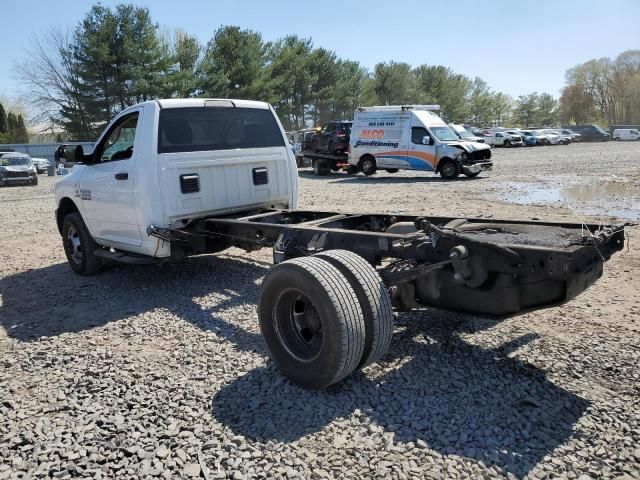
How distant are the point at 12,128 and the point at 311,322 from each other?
58.1 m

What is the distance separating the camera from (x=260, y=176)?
630 cm

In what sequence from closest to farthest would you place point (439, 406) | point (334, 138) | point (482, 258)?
1. point (439, 406)
2. point (482, 258)
3. point (334, 138)

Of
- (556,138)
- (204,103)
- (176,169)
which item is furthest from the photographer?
(556,138)

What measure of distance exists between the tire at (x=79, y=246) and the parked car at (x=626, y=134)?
62.6 metres

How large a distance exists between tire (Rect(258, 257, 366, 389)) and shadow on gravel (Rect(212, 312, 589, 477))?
19cm

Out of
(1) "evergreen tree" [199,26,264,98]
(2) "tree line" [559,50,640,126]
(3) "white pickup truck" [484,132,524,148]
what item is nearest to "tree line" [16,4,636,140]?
(1) "evergreen tree" [199,26,264,98]

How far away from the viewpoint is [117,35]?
37156 millimetres

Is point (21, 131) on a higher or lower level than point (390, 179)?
higher

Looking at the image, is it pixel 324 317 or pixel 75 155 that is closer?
pixel 324 317

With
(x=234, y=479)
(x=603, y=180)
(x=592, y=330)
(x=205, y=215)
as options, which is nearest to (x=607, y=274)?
(x=592, y=330)

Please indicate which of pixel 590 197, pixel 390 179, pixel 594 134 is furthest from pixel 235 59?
pixel 594 134

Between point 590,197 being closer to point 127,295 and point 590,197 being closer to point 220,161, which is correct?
point 220,161

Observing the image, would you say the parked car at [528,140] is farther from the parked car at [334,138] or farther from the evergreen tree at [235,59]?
the parked car at [334,138]

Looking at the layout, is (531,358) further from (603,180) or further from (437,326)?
(603,180)
